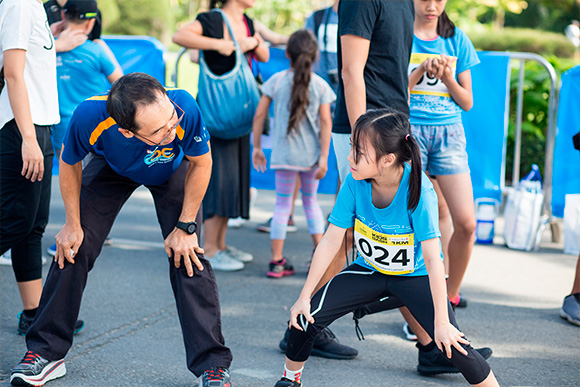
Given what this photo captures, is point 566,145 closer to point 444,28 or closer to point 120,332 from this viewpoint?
point 444,28

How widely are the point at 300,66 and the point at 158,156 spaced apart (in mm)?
2157

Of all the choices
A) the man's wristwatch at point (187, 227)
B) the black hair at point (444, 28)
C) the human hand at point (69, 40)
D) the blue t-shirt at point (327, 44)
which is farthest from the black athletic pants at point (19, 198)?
the blue t-shirt at point (327, 44)

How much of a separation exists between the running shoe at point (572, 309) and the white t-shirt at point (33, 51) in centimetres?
320

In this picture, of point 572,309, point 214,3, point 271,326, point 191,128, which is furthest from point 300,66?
point 572,309

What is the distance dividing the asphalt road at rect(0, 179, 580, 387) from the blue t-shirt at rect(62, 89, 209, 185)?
3.31 feet

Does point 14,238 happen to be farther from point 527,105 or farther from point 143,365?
point 527,105

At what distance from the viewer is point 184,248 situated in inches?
124

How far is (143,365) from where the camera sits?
11.5 ft

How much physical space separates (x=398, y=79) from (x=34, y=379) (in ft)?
7.46

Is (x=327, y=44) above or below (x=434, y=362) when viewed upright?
above

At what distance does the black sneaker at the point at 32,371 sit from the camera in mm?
3129

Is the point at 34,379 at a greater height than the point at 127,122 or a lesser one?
lesser

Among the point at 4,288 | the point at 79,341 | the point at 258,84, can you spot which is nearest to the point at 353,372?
the point at 79,341

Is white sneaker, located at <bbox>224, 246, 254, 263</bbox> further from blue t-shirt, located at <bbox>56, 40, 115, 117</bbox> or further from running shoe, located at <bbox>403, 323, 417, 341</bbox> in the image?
running shoe, located at <bbox>403, 323, 417, 341</bbox>
